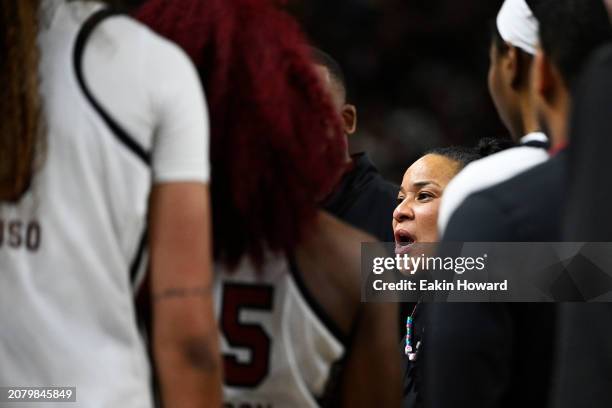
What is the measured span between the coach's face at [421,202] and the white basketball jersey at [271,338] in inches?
49.8

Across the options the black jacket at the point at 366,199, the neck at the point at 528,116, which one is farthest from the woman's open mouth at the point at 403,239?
the neck at the point at 528,116

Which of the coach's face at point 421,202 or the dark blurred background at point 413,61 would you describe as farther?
the dark blurred background at point 413,61

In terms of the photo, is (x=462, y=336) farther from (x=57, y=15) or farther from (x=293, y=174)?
(x=57, y=15)

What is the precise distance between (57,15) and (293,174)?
470mm

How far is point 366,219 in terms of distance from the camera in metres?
2.87

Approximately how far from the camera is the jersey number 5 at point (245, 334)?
1.93m

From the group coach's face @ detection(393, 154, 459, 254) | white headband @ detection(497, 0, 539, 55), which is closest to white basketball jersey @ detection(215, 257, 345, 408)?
white headband @ detection(497, 0, 539, 55)

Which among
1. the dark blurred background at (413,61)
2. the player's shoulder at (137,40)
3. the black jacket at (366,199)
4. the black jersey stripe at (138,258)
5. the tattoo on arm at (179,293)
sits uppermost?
the dark blurred background at (413,61)

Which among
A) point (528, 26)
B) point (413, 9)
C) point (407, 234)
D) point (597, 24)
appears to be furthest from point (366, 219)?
point (413, 9)

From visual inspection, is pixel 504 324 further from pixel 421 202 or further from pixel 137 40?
pixel 421 202

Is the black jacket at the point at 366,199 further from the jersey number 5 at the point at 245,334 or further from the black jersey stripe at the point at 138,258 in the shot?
the black jersey stripe at the point at 138,258

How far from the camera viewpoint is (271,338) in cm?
193

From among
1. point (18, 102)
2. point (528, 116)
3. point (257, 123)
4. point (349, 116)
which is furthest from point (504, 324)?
point (349, 116)

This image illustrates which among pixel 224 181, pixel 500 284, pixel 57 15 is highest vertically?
pixel 57 15
